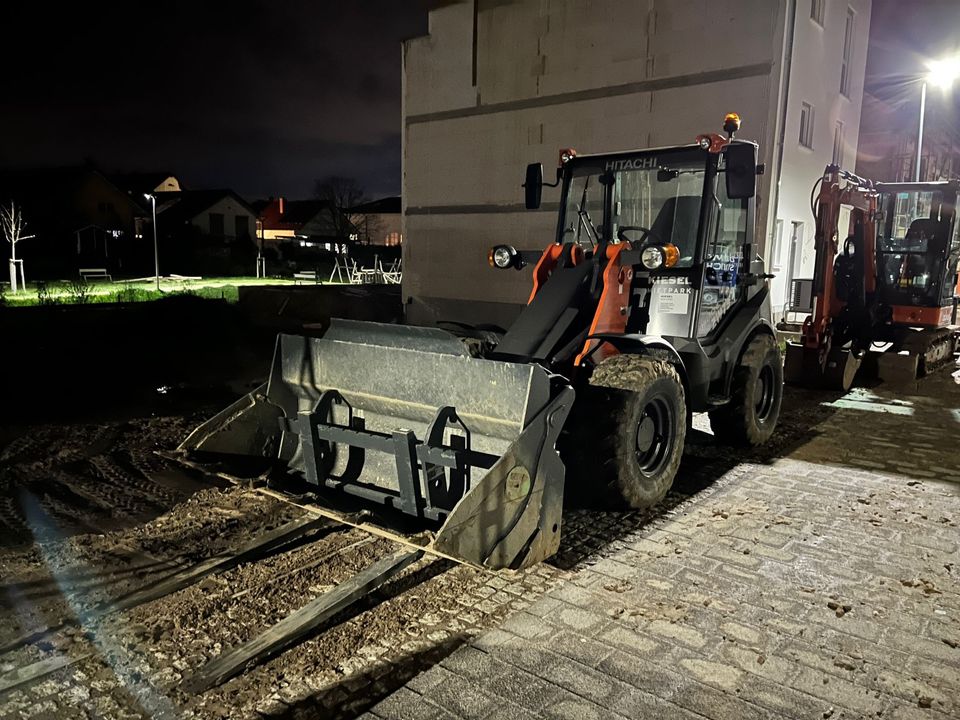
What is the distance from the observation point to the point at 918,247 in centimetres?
1138

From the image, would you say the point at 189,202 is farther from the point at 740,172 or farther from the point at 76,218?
the point at 740,172

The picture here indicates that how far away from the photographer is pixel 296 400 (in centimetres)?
539

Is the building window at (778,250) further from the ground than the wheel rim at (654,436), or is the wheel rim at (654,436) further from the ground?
the building window at (778,250)

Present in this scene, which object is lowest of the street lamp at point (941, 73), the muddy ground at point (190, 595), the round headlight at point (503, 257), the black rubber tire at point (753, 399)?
the muddy ground at point (190, 595)

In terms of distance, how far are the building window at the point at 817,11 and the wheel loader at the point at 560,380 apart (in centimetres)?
1043

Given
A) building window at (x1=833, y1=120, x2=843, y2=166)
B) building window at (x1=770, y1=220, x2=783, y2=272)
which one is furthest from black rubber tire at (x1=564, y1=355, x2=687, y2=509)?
building window at (x1=833, y1=120, x2=843, y2=166)

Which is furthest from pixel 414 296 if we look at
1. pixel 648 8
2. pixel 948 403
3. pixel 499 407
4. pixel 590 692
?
pixel 590 692

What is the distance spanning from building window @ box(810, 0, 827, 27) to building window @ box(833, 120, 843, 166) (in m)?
2.95

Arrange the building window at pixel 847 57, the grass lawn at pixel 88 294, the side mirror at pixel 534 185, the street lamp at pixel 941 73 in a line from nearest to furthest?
1. the side mirror at pixel 534 185
2. the street lamp at pixel 941 73
3. the building window at pixel 847 57
4. the grass lawn at pixel 88 294

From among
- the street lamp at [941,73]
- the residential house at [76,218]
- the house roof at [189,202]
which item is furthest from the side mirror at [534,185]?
the house roof at [189,202]

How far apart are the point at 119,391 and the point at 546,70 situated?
11802 millimetres

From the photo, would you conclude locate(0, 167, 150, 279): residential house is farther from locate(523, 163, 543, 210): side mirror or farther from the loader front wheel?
the loader front wheel

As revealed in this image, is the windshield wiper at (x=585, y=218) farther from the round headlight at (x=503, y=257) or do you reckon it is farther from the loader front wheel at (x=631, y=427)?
the loader front wheel at (x=631, y=427)

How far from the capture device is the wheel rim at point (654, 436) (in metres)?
5.11
